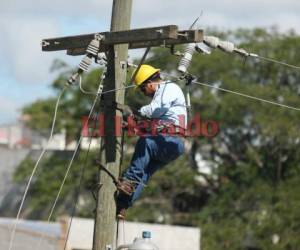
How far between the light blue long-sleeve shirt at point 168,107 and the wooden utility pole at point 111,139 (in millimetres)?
531

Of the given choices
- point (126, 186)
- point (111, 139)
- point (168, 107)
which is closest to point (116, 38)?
point (168, 107)

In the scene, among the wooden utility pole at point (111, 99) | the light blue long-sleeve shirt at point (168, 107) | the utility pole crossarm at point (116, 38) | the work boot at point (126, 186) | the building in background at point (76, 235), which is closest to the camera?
the utility pole crossarm at point (116, 38)

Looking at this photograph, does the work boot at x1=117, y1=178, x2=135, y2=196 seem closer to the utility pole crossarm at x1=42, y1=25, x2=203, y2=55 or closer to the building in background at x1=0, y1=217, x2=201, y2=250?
the utility pole crossarm at x1=42, y1=25, x2=203, y2=55

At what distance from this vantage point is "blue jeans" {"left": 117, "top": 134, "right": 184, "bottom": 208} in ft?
36.4

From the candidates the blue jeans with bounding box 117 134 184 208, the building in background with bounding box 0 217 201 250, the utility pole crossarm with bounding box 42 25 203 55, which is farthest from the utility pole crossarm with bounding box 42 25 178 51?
the building in background with bounding box 0 217 201 250

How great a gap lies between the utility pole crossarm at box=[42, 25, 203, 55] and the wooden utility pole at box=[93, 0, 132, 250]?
7.9 inches

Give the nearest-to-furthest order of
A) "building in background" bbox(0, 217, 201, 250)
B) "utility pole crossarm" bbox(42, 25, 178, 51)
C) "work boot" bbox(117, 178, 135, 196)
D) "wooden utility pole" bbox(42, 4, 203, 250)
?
"utility pole crossarm" bbox(42, 25, 178, 51), "work boot" bbox(117, 178, 135, 196), "wooden utility pole" bbox(42, 4, 203, 250), "building in background" bbox(0, 217, 201, 250)

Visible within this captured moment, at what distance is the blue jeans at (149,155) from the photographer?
36.4ft

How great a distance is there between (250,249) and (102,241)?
1169 inches

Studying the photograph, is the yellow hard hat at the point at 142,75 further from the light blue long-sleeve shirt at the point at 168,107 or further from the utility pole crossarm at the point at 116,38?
the utility pole crossarm at the point at 116,38

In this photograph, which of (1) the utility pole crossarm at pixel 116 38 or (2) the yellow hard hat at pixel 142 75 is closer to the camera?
(1) the utility pole crossarm at pixel 116 38

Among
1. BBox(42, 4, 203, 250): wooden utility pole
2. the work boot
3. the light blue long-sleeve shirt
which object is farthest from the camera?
BBox(42, 4, 203, 250): wooden utility pole

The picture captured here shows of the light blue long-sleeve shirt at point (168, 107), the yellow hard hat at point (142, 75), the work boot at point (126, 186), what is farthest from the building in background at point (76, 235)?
the light blue long-sleeve shirt at point (168, 107)

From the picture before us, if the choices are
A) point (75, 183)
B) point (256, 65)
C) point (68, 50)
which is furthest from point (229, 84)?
point (68, 50)
